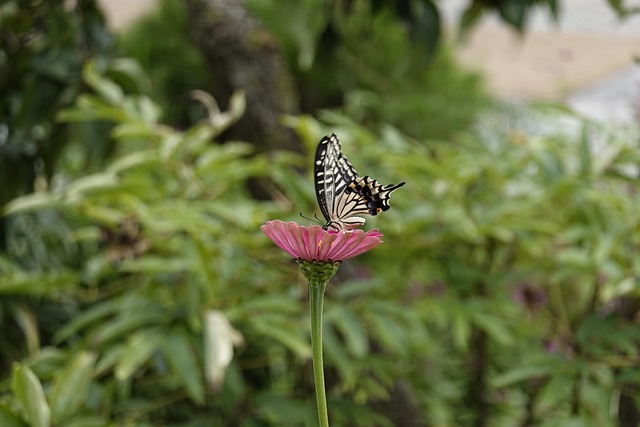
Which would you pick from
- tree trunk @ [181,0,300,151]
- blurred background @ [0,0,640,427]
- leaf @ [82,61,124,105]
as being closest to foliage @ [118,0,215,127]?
tree trunk @ [181,0,300,151]

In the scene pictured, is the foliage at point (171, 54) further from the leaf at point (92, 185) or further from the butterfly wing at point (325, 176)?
the butterfly wing at point (325, 176)

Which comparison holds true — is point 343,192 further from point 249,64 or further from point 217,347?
point 249,64

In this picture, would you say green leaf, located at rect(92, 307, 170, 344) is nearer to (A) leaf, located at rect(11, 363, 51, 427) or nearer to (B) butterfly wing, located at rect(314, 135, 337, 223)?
(A) leaf, located at rect(11, 363, 51, 427)

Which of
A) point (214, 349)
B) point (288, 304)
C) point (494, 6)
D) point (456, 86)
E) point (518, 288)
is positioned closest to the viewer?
point (214, 349)

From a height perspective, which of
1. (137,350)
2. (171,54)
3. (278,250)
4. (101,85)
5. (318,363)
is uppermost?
(171,54)

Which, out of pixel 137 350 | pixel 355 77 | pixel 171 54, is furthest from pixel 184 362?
pixel 171 54

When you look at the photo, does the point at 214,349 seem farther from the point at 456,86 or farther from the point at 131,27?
the point at 131,27

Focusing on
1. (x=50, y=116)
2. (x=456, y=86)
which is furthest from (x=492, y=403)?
(x=456, y=86)
